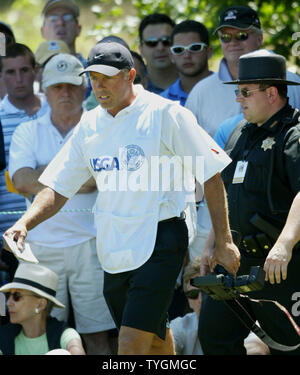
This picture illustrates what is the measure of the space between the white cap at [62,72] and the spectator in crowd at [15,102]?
1.63ft

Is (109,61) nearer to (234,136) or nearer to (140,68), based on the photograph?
(234,136)

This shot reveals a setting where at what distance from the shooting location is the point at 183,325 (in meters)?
6.79

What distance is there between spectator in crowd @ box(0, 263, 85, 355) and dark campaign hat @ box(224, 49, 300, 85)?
2180mm

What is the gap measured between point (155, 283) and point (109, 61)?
136 centimetres

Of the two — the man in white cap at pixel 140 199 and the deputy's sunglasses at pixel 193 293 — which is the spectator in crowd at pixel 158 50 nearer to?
the deputy's sunglasses at pixel 193 293

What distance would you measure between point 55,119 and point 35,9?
35.9ft

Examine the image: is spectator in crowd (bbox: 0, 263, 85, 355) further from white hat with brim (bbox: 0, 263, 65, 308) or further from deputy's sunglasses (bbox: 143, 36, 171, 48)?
deputy's sunglasses (bbox: 143, 36, 171, 48)

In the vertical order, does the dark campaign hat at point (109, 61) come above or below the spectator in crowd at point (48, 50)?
above

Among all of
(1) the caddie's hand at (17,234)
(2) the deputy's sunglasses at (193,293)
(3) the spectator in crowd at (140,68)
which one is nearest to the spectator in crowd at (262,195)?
(2) the deputy's sunglasses at (193,293)

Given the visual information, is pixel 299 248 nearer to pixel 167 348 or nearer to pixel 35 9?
pixel 167 348

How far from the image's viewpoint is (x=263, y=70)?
5.94 m

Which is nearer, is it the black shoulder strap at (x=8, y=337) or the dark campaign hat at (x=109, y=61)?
the dark campaign hat at (x=109, y=61)

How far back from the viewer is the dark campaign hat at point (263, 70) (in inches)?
232
